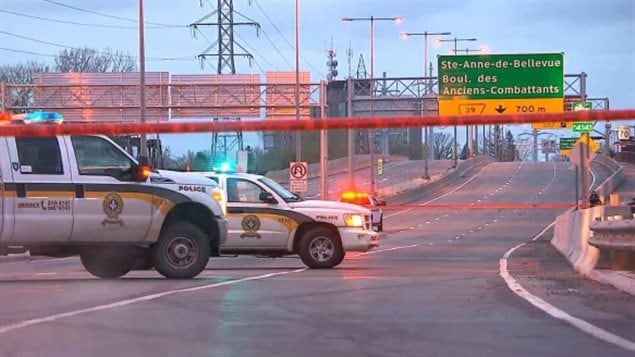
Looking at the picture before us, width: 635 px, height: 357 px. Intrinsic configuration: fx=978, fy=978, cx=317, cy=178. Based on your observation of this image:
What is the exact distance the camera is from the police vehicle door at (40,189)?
12.6 meters

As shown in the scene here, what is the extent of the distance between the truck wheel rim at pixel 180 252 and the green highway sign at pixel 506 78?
70.2 feet

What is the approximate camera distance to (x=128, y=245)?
45.5ft

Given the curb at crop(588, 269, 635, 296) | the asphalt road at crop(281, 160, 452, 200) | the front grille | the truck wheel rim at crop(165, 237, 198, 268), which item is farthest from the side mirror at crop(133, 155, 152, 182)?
the asphalt road at crop(281, 160, 452, 200)

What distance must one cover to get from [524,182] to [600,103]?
30.1m

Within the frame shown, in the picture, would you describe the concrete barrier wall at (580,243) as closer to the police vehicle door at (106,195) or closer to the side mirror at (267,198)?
the side mirror at (267,198)

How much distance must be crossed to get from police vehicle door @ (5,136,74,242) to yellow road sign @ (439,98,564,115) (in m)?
22.5

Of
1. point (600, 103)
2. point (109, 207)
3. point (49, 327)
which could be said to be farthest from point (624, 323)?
point (600, 103)

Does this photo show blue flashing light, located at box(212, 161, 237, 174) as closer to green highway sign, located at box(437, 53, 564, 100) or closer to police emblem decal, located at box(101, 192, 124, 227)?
police emblem decal, located at box(101, 192, 124, 227)

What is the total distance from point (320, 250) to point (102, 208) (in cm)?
541

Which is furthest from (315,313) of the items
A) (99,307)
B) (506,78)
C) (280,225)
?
(506,78)

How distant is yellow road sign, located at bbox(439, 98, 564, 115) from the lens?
3378 cm

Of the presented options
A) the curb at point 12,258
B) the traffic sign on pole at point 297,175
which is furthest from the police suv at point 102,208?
the traffic sign on pole at point 297,175

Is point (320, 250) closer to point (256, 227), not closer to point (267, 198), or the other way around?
point (256, 227)

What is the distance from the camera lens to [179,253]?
13.9 meters
